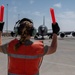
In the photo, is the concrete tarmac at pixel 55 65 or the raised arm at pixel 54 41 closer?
the raised arm at pixel 54 41

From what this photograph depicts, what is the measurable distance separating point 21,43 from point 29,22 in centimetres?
28

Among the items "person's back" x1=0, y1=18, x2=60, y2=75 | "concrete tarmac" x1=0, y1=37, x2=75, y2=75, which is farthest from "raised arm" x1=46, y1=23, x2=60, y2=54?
"concrete tarmac" x1=0, y1=37, x2=75, y2=75

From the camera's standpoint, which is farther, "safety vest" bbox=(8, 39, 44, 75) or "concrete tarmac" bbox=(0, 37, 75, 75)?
"concrete tarmac" bbox=(0, 37, 75, 75)

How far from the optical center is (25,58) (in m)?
3.40

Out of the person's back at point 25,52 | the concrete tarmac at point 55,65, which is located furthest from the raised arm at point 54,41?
the concrete tarmac at point 55,65

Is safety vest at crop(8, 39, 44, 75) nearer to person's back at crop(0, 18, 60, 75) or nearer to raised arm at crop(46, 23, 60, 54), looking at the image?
person's back at crop(0, 18, 60, 75)

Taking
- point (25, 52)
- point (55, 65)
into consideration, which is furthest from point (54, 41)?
point (55, 65)

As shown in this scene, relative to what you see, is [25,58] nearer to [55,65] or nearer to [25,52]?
[25,52]

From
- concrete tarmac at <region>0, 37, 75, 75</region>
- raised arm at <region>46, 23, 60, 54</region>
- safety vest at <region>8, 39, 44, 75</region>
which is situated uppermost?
raised arm at <region>46, 23, 60, 54</region>

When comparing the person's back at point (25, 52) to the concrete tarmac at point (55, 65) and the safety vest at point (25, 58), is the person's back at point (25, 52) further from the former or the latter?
the concrete tarmac at point (55, 65)

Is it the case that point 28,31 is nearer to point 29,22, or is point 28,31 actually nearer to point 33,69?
point 29,22

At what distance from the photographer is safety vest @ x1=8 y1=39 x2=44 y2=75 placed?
339 cm

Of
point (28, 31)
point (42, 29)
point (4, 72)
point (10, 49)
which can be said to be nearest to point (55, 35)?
point (28, 31)

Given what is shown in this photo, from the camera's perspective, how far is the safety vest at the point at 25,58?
339 cm
